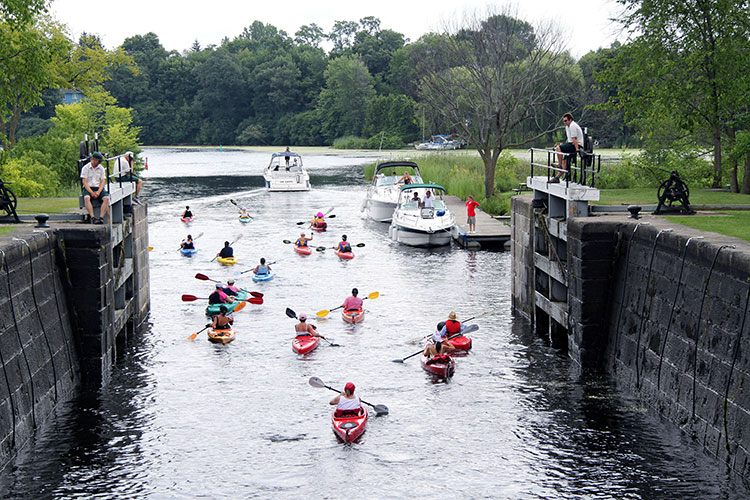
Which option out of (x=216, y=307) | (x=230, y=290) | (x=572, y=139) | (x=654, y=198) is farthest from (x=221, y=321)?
(x=654, y=198)

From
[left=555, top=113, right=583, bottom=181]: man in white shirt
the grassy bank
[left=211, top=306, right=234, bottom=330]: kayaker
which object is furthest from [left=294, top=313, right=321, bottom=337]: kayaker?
the grassy bank

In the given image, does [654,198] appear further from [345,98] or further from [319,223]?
[345,98]

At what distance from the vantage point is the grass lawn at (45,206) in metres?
26.5

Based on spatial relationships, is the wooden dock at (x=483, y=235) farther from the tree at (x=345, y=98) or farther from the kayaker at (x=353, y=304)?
the tree at (x=345, y=98)

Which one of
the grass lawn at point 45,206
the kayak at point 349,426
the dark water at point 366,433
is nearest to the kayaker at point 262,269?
the dark water at point 366,433

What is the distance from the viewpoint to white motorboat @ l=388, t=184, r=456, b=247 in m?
43.1

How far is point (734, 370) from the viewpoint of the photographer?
1461cm

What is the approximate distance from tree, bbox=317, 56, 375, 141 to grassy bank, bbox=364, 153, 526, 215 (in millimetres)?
87764

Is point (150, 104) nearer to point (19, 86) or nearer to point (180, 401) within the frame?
point (19, 86)

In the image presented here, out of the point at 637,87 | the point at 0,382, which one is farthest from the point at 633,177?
the point at 0,382

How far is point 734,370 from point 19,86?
3559cm

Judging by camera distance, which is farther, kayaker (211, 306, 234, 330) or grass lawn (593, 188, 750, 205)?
grass lawn (593, 188, 750, 205)

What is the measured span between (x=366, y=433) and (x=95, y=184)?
32.7 ft

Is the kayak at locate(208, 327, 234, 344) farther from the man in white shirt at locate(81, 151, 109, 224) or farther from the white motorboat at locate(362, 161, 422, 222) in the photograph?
the white motorboat at locate(362, 161, 422, 222)
